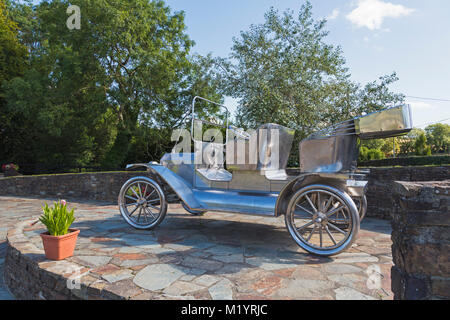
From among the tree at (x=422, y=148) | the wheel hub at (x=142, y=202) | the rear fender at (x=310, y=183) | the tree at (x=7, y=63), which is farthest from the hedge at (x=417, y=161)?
the tree at (x=7, y=63)

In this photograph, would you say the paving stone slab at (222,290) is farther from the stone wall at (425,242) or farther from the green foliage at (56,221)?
the green foliage at (56,221)

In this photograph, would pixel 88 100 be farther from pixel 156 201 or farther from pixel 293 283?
pixel 293 283

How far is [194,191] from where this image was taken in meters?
4.32

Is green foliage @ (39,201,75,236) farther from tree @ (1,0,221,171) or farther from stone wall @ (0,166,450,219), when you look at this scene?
tree @ (1,0,221,171)

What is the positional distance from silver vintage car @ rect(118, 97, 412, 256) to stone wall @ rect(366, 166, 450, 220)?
1489 millimetres

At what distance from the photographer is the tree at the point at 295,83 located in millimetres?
9273

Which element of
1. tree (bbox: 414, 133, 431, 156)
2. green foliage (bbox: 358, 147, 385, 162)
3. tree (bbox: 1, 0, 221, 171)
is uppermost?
tree (bbox: 1, 0, 221, 171)

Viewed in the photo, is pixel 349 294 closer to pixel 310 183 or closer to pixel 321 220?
pixel 321 220

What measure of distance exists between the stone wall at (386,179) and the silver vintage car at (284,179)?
1.49m

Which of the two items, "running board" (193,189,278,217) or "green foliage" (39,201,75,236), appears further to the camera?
"running board" (193,189,278,217)

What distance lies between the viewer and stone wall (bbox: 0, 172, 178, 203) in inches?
351

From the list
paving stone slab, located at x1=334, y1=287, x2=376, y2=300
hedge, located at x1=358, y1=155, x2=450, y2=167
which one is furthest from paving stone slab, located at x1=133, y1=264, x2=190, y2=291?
hedge, located at x1=358, y1=155, x2=450, y2=167

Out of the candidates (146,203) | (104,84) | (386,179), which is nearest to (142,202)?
(146,203)
